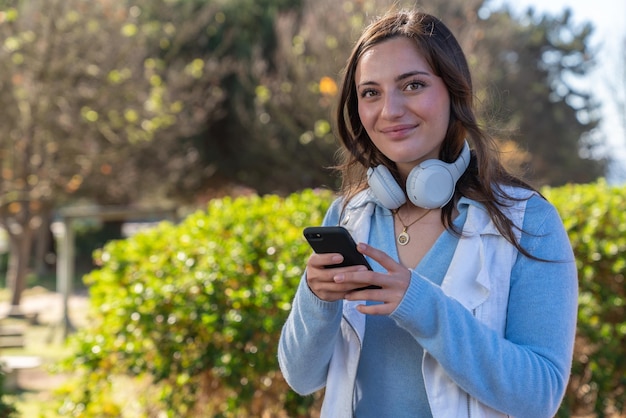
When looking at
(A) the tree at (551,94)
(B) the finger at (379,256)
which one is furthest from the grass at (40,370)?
(A) the tree at (551,94)

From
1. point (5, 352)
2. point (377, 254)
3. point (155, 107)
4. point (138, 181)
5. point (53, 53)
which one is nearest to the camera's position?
point (377, 254)

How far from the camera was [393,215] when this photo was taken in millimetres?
1941

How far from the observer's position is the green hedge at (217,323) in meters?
3.56

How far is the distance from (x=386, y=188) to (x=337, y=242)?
0.37 m

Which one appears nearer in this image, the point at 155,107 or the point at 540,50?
the point at 155,107

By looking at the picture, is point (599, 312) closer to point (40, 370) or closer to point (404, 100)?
point (404, 100)

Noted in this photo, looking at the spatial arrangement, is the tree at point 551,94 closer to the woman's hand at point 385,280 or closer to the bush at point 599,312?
the bush at point 599,312

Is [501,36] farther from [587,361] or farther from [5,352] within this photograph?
[587,361]

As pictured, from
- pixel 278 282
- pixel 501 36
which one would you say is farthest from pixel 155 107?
pixel 278 282

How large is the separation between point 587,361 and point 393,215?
8.88 feet

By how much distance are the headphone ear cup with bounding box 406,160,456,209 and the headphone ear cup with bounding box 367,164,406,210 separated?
8 centimetres

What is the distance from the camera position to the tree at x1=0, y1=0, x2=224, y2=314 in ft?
41.4

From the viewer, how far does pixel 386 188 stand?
1.89 m

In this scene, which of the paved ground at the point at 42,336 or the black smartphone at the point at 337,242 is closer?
the black smartphone at the point at 337,242
